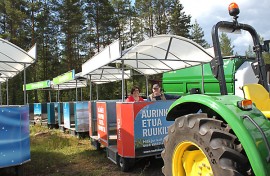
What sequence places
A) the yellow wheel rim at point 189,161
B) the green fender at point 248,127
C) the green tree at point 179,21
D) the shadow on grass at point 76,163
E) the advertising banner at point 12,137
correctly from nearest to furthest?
the green fender at point 248,127, the yellow wheel rim at point 189,161, the advertising banner at point 12,137, the shadow on grass at point 76,163, the green tree at point 179,21

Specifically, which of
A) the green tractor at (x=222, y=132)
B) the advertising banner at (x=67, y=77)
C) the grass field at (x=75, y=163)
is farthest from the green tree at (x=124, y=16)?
the green tractor at (x=222, y=132)

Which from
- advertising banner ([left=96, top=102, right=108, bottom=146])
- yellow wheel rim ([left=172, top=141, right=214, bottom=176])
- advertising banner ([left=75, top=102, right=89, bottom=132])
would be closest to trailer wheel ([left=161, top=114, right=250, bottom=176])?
yellow wheel rim ([left=172, top=141, right=214, bottom=176])

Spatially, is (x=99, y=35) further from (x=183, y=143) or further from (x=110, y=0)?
(x=183, y=143)

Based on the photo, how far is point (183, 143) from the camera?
2906 millimetres

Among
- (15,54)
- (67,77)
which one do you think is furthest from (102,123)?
(67,77)

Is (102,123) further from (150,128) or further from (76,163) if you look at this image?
(150,128)

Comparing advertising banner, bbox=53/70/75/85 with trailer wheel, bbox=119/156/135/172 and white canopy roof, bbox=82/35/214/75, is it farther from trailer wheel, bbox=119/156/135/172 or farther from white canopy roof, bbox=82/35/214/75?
trailer wheel, bbox=119/156/135/172

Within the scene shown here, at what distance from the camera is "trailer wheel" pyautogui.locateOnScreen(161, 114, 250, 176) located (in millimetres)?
2311

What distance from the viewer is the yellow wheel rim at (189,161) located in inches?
110

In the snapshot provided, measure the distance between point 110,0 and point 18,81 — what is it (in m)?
14.0

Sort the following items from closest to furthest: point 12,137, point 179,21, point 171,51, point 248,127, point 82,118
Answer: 1. point 248,127
2. point 12,137
3. point 171,51
4. point 82,118
5. point 179,21

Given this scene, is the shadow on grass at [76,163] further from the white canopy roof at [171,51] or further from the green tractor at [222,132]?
the green tractor at [222,132]

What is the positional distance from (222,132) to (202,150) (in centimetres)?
26

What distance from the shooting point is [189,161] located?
117 inches
